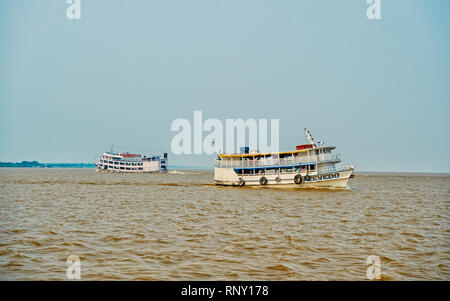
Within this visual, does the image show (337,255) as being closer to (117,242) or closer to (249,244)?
(249,244)

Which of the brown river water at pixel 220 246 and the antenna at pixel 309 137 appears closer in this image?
the brown river water at pixel 220 246

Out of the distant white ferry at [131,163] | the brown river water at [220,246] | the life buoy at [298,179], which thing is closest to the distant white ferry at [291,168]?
the life buoy at [298,179]

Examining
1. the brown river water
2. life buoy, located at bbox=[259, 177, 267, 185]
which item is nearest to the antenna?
life buoy, located at bbox=[259, 177, 267, 185]

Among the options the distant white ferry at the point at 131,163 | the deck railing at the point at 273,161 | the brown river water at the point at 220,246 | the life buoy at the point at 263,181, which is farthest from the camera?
the distant white ferry at the point at 131,163

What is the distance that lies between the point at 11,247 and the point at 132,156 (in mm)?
143382

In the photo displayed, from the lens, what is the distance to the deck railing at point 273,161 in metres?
42.4

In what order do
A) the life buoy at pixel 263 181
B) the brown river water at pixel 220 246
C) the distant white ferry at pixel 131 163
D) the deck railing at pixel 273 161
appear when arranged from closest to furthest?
the brown river water at pixel 220 246 → the deck railing at pixel 273 161 → the life buoy at pixel 263 181 → the distant white ferry at pixel 131 163

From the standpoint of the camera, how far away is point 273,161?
148 ft

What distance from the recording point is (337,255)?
11773 mm

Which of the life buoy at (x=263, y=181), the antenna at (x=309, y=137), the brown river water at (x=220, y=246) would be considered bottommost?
the brown river water at (x=220, y=246)

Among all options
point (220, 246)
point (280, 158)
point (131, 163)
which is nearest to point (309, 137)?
point (280, 158)

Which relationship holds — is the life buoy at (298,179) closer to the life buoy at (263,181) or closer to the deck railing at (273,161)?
the deck railing at (273,161)

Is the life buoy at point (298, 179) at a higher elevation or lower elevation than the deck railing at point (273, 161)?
lower
